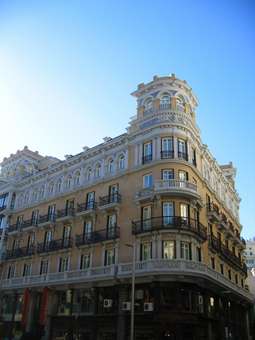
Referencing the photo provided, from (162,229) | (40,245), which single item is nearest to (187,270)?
(162,229)

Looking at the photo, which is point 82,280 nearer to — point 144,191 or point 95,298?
point 95,298

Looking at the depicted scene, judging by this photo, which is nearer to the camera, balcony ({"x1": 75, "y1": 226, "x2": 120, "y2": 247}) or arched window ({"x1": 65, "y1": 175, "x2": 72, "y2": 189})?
balcony ({"x1": 75, "y1": 226, "x2": 120, "y2": 247})

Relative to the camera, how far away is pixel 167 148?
3612 centimetres

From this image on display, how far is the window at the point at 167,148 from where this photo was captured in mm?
35656

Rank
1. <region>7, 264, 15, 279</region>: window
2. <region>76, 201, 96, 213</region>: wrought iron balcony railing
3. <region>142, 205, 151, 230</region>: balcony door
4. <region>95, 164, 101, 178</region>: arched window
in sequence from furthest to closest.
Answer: <region>7, 264, 15, 279</region>: window
<region>95, 164, 101, 178</region>: arched window
<region>76, 201, 96, 213</region>: wrought iron balcony railing
<region>142, 205, 151, 230</region>: balcony door

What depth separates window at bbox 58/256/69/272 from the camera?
3900 cm

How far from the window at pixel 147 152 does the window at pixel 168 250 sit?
8928 mm

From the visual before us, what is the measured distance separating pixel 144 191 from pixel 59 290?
1409 centimetres

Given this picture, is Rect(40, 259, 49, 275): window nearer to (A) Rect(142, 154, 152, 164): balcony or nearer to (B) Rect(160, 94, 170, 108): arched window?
(A) Rect(142, 154, 152, 164): balcony

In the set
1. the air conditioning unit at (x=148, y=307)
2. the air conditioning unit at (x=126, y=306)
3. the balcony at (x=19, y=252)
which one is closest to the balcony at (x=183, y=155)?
the air conditioning unit at (x=148, y=307)

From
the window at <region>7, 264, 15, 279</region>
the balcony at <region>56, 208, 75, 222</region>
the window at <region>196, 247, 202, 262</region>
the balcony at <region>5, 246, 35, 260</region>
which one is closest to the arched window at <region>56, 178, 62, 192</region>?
the balcony at <region>56, 208, 75, 222</region>

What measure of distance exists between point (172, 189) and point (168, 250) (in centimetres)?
542

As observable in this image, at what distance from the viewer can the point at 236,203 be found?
55250mm

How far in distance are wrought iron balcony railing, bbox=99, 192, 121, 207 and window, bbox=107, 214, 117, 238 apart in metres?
1.48
